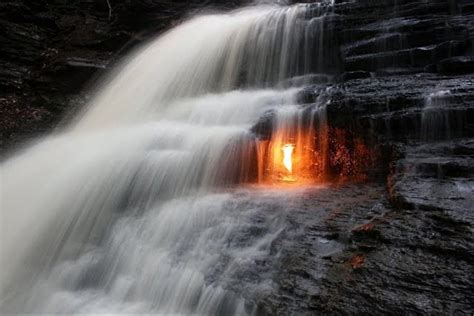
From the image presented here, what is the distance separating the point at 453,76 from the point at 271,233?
15.7 ft

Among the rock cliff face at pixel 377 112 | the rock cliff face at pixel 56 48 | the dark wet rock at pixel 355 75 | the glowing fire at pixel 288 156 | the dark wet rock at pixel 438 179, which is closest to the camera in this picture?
the rock cliff face at pixel 377 112

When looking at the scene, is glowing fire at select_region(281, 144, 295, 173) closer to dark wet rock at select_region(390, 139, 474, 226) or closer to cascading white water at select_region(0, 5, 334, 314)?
cascading white water at select_region(0, 5, 334, 314)

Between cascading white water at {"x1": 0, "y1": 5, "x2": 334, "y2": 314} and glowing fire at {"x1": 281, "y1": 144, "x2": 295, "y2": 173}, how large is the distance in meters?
0.64

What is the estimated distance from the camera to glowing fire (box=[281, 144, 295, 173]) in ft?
21.3

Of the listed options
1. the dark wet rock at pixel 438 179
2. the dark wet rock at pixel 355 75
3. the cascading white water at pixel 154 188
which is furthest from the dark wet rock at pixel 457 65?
the cascading white water at pixel 154 188

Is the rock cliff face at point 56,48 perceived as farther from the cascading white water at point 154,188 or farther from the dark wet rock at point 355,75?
the dark wet rock at point 355,75

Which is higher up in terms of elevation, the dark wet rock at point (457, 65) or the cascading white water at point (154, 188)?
the dark wet rock at point (457, 65)

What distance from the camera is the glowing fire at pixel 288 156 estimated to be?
648cm

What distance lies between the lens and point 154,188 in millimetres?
6000

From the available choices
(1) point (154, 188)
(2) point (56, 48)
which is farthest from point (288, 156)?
(2) point (56, 48)

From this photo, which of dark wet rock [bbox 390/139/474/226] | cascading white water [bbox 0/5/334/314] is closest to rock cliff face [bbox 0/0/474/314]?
dark wet rock [bbox 390/139/474/226]

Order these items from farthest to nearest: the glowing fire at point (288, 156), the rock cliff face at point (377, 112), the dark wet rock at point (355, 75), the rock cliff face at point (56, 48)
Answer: the rock cliff face at point (56, 48)
the dark wet rock at point (355, 75)
the glowing fire at point (288, 156)
the rock cliff face at point (377, 112)

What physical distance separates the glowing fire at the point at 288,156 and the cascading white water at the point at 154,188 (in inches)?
25.1

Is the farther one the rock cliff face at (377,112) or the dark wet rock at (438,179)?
the dark wet rock at (438,179)
